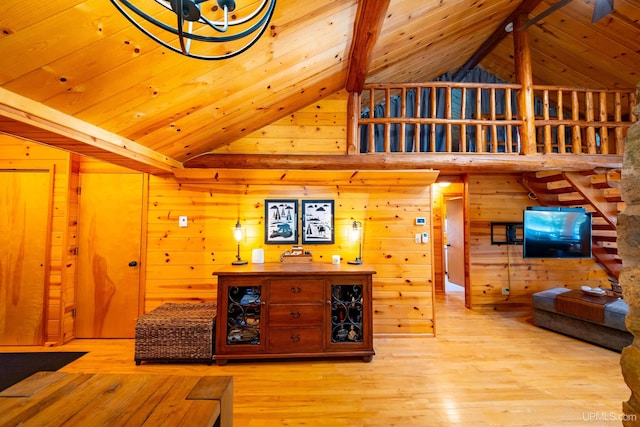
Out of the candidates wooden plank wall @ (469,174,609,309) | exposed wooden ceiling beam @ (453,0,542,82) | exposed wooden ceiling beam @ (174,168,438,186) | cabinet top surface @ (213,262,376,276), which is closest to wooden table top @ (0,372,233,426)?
cabinet top surface @ (213,262,376,276)

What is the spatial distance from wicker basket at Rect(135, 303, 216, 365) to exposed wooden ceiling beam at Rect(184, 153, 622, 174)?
1.78m

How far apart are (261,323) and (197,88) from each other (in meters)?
2.19

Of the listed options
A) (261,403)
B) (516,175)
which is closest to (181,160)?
(261,403)

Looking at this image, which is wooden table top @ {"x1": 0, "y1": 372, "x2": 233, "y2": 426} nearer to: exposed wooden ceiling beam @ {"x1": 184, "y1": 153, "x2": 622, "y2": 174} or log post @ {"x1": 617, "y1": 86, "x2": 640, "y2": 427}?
log post @ {"x1": 617, "y1": 86, "x2": 640, "y2": 427}

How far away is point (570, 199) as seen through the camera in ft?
14.1

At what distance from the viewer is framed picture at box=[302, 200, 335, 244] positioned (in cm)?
356

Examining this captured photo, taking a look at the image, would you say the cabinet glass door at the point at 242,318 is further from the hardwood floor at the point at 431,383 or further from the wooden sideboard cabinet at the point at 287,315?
the hardwood floor at the point at 431,383

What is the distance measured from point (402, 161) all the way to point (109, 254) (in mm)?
3747

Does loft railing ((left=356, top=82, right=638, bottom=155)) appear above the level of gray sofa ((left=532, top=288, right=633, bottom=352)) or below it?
above

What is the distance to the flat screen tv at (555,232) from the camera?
3916mm

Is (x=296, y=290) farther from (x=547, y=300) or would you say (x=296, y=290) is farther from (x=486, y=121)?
(x=547, y=300)

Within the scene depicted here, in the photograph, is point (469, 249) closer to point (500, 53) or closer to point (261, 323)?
point (500, 53)

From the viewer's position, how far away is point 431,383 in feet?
8.12

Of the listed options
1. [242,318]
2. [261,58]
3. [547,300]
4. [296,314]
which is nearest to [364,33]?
[261,58]
